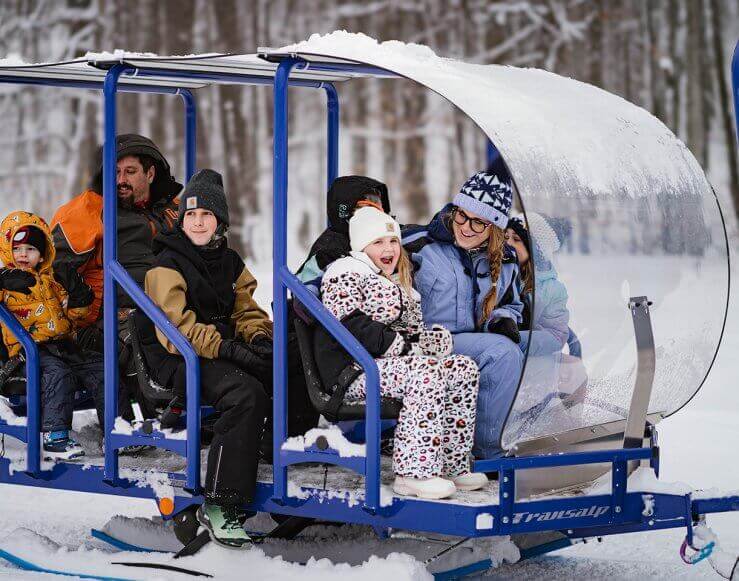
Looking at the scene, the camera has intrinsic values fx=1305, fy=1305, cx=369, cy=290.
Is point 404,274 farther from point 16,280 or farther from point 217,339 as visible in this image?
Result: point 16,280

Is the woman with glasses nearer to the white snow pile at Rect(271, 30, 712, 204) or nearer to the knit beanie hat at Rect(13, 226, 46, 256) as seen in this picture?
the white snow pile at Rect(271, 30, 712, 204)

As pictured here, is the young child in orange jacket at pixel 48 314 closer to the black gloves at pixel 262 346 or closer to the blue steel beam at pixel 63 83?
the blue steel beam at pixel 63 83

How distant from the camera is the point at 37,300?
5824mm

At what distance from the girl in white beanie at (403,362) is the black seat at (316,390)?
1.7 inches

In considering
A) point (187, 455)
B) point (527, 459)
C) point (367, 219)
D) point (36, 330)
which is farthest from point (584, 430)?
point (36, 330)

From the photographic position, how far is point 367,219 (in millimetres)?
5105

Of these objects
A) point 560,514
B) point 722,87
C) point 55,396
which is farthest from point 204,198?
point 722,87

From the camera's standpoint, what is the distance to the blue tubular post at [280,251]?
482 cm

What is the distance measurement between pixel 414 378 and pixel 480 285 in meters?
0.85

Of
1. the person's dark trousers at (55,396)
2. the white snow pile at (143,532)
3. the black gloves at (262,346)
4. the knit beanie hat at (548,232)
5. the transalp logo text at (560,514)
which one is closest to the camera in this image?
the knit beanie hat at (548,232)

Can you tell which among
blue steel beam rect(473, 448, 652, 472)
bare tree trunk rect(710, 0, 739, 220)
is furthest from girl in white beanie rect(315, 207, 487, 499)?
bare tree trunk rect(710, 0, 739, 220)

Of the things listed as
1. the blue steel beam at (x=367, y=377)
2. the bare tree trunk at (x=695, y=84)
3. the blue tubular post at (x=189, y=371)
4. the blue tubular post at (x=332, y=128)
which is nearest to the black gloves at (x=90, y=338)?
the blue tubular post at (x=189, y=371)

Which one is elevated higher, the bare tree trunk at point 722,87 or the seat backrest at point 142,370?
the bare tree trunk at point 722,87

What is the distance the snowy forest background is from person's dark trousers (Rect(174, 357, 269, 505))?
40.4 feet
